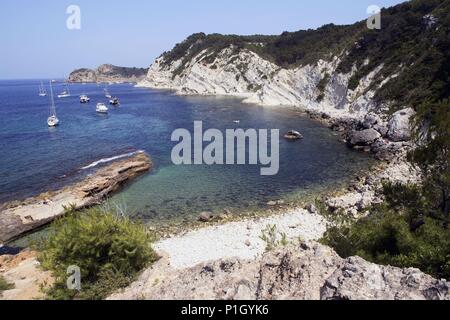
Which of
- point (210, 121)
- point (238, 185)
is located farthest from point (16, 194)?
point (210, 121)

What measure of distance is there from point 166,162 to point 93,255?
94.4 feet

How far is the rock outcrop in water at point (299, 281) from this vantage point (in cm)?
1052

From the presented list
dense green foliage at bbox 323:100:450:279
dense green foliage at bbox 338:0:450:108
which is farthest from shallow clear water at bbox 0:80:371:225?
dense green foliage at bbox 323:100:450:279

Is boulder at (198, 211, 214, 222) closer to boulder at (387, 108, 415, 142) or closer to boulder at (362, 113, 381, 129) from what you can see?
boulder at (387, 108, 415, 142)

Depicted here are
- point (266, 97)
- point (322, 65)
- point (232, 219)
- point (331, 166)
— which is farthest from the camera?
point (266, 97)

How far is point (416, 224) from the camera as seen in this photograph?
18469 millimetres

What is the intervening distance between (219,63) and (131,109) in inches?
1868

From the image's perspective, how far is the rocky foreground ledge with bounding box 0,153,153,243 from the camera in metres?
29.0

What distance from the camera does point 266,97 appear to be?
96.9 meters

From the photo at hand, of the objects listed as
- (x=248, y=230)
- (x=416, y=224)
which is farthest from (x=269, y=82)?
(x=416, y=224)

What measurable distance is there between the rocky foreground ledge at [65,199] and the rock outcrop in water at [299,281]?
14.4 metres

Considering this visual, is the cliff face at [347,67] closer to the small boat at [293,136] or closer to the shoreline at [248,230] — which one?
the small boat at [293,136]

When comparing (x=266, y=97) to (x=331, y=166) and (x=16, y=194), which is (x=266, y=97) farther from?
(x=16, y=194)

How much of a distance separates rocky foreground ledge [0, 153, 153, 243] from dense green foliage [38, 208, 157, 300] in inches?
312
